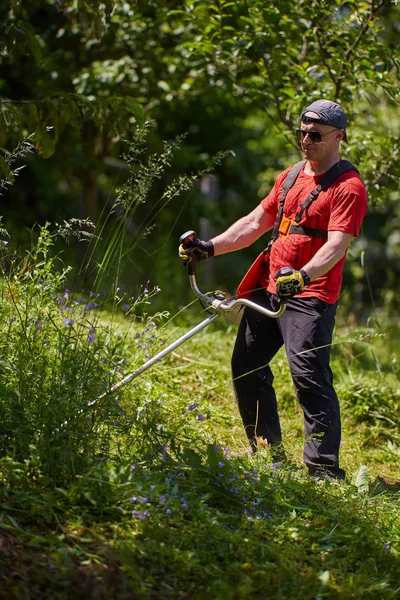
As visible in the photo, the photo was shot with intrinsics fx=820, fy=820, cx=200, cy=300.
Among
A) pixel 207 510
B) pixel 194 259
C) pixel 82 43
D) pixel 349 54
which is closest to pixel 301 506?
pixel 207 510

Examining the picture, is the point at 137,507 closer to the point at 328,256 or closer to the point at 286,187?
the point at 328,256

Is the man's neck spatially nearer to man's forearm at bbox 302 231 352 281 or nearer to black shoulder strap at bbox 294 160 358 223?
black shoulder strap at bbox 294 160 358 223

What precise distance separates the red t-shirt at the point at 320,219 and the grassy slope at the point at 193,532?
3.10ft

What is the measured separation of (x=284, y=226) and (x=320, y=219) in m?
0.23

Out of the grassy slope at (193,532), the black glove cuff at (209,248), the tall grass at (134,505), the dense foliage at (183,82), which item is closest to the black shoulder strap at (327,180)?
the black glove cuff at (209,248)

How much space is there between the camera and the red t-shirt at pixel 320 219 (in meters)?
4.02

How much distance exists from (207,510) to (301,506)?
0.50 meters

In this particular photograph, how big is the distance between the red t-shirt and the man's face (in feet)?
0.40

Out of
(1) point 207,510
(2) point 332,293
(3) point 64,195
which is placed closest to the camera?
(1) point 207,510

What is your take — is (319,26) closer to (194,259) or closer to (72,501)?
(194,259)

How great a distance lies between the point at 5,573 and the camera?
8.93 ft

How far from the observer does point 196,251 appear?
14.2ft

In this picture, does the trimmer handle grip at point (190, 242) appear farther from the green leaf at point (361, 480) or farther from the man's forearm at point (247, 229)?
the green leaf at point (361, 480)


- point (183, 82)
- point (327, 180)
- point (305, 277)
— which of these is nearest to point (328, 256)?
point (305, 277)
